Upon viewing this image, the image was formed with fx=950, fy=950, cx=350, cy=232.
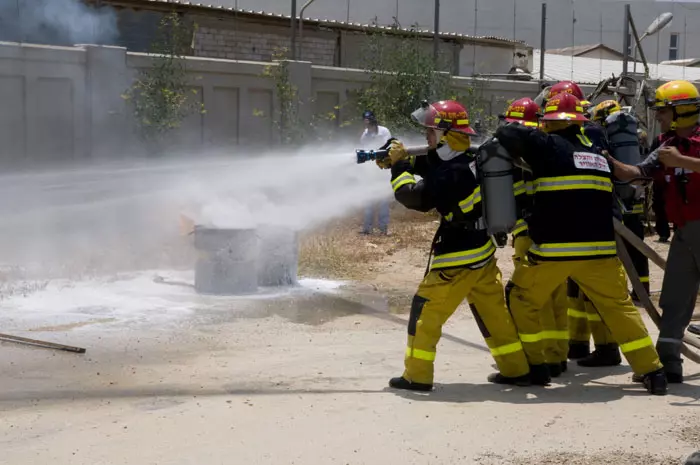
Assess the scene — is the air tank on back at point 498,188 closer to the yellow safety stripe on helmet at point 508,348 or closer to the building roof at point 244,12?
the yellow safety stripe on helmet at point 508,348

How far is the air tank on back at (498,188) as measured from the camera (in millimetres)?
5281

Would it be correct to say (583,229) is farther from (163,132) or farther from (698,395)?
(163,132)

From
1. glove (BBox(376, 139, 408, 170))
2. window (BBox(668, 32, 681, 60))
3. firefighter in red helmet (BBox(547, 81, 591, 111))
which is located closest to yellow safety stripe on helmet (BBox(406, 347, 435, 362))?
glove (BBox(376, 139, 408, 170))

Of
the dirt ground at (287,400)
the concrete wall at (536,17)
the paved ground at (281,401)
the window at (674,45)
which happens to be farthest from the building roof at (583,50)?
the paved ground at (281,401)

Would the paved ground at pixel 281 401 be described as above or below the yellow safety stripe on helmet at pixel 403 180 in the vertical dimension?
below

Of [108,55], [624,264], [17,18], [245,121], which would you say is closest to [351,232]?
[245,121]

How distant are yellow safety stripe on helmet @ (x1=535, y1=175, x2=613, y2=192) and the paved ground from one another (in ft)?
3.92

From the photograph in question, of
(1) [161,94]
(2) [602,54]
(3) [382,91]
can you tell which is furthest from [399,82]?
(2) [602,54]

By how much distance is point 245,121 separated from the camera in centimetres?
1423

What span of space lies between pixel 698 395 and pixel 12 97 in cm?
892

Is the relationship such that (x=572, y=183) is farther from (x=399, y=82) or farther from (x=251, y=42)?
(x=251, y=42)

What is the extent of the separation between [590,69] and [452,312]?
21932 mm

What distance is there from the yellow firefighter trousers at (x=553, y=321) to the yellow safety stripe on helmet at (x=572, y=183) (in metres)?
0.55

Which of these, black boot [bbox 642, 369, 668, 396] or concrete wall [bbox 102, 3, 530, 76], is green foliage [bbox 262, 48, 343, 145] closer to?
concrete wall [bbox 102, 3, 530, 76]
